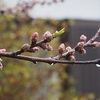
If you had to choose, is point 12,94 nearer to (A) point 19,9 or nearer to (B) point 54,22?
(B) point 54,22

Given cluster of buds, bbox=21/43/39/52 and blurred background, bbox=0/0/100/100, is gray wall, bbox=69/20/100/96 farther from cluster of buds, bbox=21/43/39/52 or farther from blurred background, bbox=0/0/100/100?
cluster of buds, bbox=21/43/39/52

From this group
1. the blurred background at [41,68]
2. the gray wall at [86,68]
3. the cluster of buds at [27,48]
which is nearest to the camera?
the cluster of buds at [27,48]

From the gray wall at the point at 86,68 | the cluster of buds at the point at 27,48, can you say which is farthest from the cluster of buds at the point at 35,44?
the gray wall at the point at 86,68

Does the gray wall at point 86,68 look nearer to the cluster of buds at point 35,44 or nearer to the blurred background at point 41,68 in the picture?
the blurred background at point 41,68

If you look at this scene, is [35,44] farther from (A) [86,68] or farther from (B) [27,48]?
(A) [86,68]

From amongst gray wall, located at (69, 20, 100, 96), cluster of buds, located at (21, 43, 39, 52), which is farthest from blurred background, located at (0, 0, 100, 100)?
cluster of buds, located at (21, 43, 39, 52)

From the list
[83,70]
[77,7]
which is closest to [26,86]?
[83,70]

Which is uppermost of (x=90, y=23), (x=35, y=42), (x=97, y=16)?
(x=97, y=16)

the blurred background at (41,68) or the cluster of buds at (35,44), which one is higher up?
the blurred background at (41,68)
